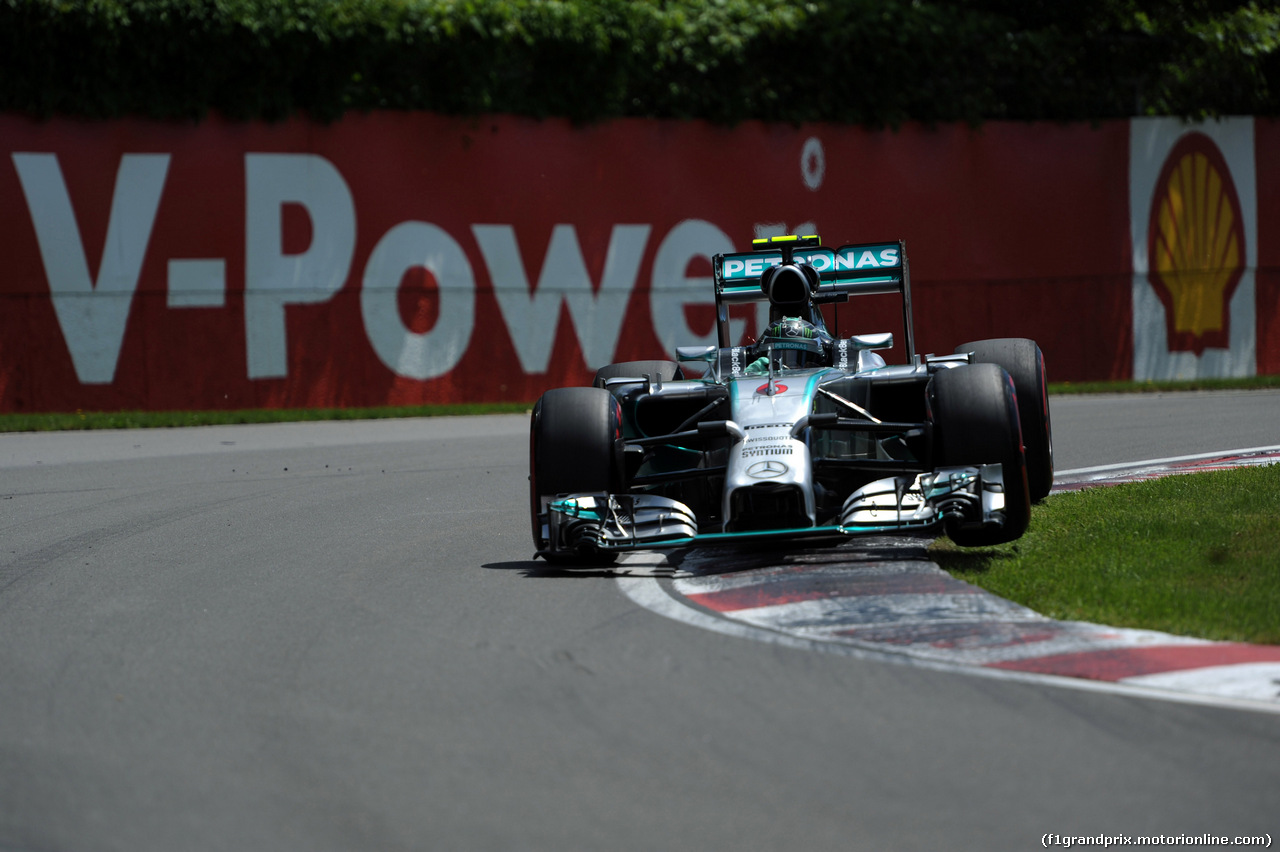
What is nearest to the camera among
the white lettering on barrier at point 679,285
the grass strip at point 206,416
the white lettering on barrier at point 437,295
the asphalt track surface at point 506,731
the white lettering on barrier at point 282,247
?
the asphalt track surface at point 506,731

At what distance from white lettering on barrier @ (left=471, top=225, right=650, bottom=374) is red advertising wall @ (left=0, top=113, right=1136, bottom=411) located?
3cm

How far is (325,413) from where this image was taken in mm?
16859

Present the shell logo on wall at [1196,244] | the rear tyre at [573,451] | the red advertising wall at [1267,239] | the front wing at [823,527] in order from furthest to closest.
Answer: the red advertising wall at [1267,239] → the shell logo on wall at [1196,244] → the rear tyre at [573,451] → the front wing at [823,527]

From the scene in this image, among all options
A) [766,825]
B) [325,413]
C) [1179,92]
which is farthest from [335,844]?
[1179,92]

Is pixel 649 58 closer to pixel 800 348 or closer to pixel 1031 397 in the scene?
pixel 800 348

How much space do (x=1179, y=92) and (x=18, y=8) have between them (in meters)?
15.7

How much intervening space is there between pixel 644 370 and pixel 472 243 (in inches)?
357

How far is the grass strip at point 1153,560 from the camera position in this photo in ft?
18.1

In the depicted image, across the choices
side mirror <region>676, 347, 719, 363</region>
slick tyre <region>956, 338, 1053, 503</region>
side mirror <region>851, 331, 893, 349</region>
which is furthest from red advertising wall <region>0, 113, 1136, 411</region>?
slick tyre <region>956, 338, 1053, 503</region>

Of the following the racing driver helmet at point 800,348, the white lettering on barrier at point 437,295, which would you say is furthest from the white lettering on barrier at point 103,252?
the racing driver helmet at point 800,348

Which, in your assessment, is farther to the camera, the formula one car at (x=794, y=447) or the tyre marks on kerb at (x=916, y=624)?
the formula one car at (x=794, y=447)

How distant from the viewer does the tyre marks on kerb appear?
471 centimetres

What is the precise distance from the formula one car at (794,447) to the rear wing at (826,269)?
0.35 meters

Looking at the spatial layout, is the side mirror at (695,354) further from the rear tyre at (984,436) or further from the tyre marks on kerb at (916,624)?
the rear tyre at (984,436)
